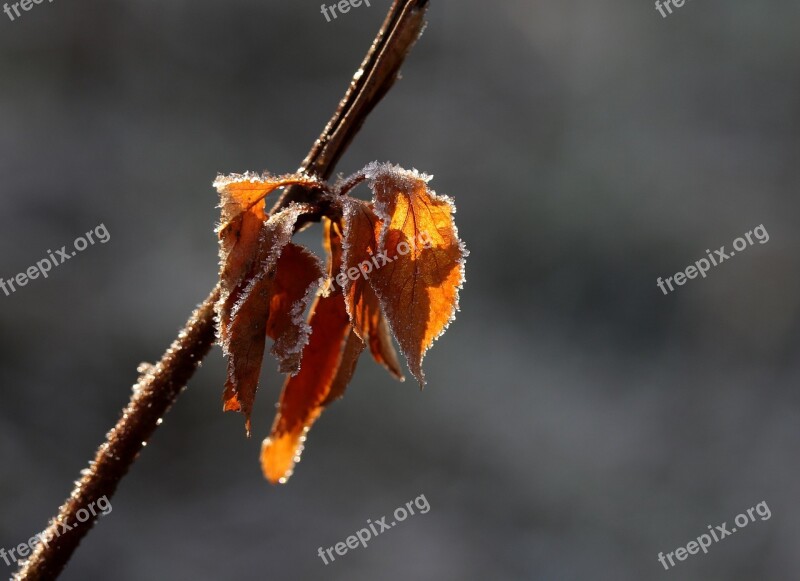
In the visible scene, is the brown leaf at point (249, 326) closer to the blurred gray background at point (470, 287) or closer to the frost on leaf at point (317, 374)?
the frost on leaf at point (317, 374)

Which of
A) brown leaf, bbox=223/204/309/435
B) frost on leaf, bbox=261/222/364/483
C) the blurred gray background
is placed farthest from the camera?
the blurred gray background

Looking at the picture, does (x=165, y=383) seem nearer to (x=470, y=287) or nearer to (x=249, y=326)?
(x=249, y=326)

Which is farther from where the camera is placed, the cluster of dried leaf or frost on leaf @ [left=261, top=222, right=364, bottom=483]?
frost on leaf @ [left=261, top=222, right=364, bottom=483]

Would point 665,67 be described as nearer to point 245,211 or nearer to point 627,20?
point 627,20

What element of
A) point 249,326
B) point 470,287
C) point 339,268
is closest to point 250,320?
point 249,326

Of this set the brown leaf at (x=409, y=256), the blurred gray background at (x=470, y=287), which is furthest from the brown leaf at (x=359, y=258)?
the blurred gray background at (x=470, y=287)

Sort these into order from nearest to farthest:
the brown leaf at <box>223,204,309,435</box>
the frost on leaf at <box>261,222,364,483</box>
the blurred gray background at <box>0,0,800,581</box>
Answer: the brown leaf at <box>223,204,309,435</box>
the frost on leaf at <box>261,222,364,483</box>
the blurred gray background at <box>0,0,800,581</box>

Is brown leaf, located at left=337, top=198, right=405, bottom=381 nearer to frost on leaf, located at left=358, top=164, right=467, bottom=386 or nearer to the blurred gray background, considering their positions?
frost on leaf, located at left=358, top=164, right=467, bottom=386

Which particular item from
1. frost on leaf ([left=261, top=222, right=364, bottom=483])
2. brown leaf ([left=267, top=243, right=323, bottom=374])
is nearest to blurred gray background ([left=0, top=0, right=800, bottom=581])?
frost on leaf ([left=261, top=222, right=364, bottom=483])
